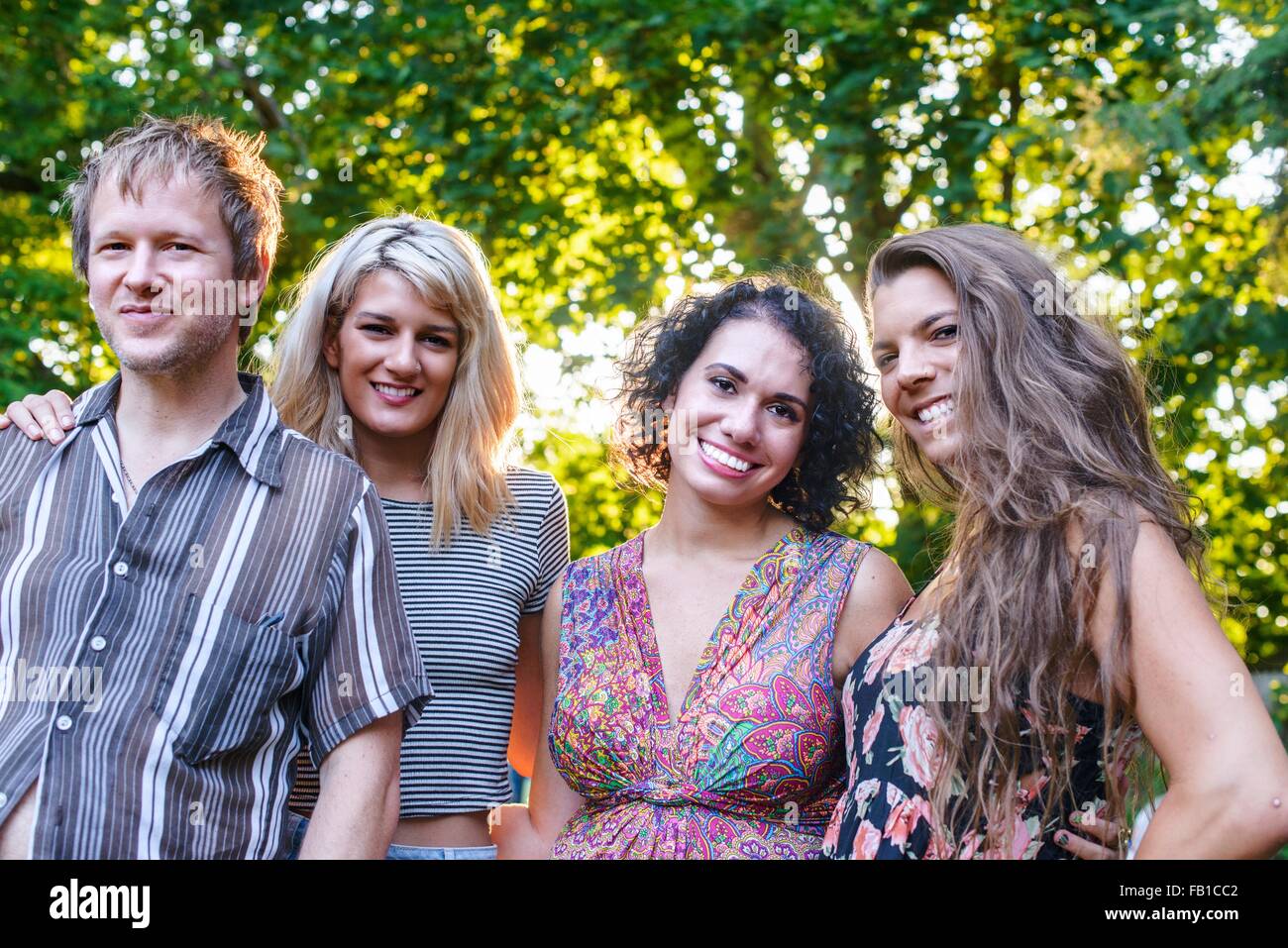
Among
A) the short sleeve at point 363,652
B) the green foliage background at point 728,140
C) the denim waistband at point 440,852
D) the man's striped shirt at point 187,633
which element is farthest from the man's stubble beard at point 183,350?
the green foliage background at point 728,140

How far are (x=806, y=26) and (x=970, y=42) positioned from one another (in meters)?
1.00

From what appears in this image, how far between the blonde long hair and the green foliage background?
11.4 ft

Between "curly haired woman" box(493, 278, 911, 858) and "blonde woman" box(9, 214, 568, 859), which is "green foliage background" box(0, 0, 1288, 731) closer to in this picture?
"blonde woman" box(9, 214, 568, 859)

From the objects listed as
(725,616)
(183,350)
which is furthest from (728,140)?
(183,350)

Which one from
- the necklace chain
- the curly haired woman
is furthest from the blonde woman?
the necklace chain

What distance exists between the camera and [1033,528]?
8.00 feet

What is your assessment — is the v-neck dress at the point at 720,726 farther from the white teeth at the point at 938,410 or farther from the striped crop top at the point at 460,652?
the white teeth at the point at 938,410

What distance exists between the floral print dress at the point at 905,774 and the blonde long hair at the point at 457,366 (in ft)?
3.63

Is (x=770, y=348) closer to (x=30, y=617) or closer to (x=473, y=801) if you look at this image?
(x=473, y=801)

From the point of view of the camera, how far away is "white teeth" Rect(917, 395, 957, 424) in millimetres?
2715

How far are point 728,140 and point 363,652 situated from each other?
20.6 ft

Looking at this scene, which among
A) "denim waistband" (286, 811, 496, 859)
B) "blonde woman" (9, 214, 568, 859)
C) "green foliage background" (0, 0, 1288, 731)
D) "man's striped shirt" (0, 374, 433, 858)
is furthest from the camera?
"green foliage background" (0, 0, 1288, 731)

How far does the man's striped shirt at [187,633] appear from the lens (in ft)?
7.27

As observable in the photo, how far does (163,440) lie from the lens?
2488mm
